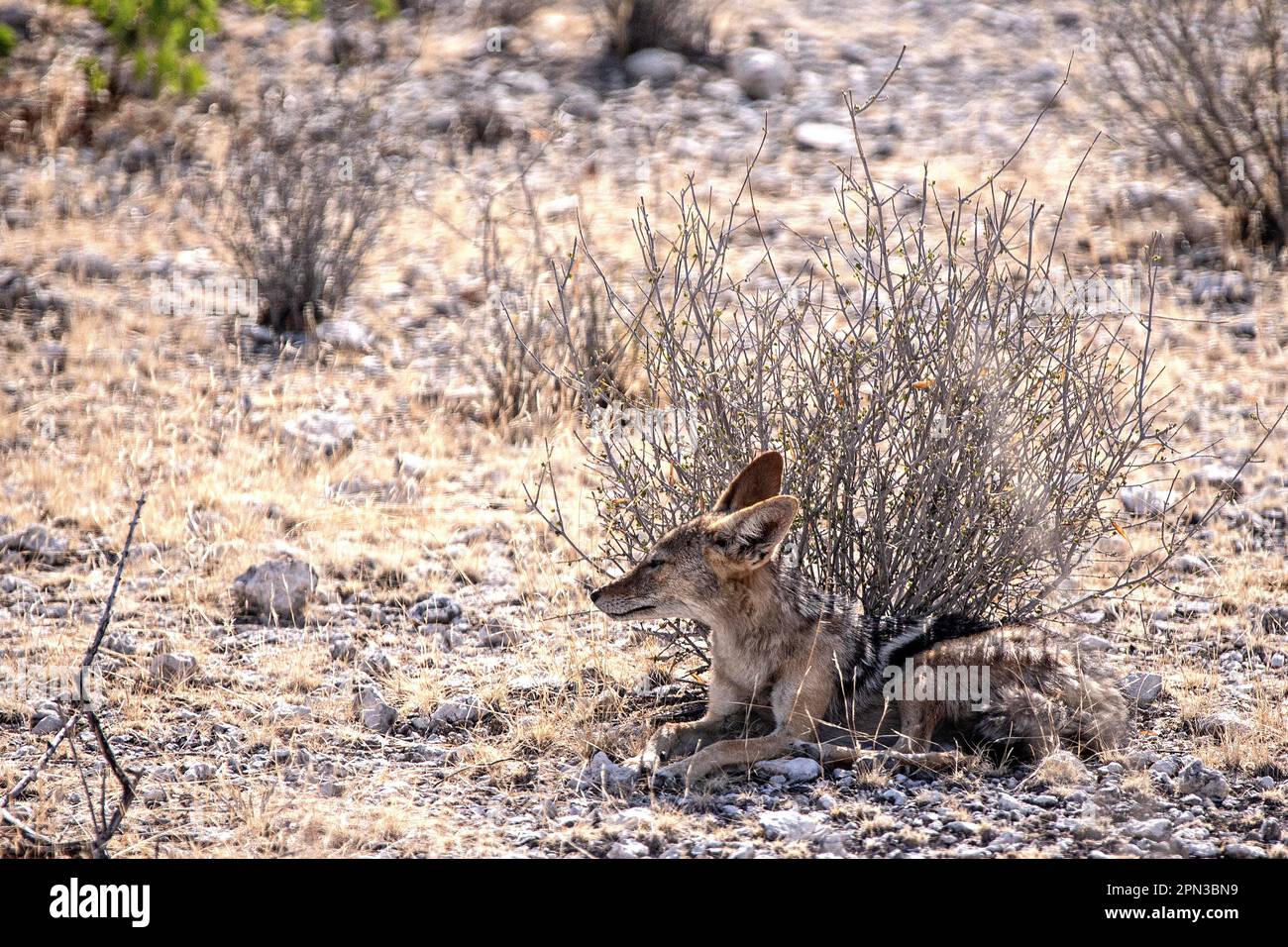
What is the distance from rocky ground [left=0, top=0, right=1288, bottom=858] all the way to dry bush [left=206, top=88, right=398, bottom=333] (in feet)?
1.13

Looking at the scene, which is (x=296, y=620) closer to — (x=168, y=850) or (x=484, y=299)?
(x=168, y=850)

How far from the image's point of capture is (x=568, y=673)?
587cm

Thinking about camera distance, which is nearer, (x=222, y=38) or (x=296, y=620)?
(x=296, y=620)

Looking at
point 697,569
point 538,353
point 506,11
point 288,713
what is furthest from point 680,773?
point 506,11

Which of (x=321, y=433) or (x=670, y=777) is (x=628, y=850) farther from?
(x=321, y=433)

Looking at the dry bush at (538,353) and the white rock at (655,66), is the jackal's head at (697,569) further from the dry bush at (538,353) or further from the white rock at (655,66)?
the white rock at (655,66)

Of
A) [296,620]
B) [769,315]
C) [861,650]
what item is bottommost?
[296,620]

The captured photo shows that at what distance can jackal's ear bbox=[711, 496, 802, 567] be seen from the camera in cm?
476

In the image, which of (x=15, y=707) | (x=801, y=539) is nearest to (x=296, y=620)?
(x=15, y=707)

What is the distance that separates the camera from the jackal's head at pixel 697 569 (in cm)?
498

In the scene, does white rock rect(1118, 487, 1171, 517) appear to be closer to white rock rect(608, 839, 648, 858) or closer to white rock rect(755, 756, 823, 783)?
white rock rect(755, 756, 823, 783)

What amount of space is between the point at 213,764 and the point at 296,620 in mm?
1564

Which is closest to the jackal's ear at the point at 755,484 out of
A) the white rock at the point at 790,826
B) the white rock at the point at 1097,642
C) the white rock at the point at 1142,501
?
the white rock at the point at 790,826

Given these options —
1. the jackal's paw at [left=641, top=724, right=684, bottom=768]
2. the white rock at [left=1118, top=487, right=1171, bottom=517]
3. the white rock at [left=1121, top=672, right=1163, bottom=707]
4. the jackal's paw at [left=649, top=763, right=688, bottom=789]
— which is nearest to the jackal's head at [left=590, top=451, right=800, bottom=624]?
the jackal's paw at [left=641, top=724, right=684, bottom=768]
